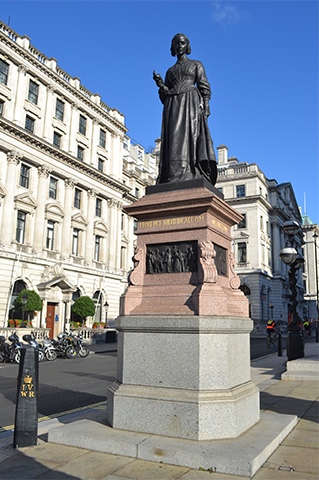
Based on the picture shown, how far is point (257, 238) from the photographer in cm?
5966

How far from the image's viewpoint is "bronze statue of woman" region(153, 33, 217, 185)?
7.15 m

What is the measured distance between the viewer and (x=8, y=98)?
1312 inches

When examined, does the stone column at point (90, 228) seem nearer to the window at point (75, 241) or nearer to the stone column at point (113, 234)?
the window at point (75, 241)

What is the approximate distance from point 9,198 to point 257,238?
38.0 m

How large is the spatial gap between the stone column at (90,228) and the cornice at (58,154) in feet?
6.77

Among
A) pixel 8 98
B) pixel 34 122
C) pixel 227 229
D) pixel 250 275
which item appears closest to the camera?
pixel 227 229

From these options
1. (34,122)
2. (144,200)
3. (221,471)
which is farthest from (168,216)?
(34,122)

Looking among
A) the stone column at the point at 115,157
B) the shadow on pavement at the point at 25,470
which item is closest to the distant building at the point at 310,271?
the stone column at the point at 115,157

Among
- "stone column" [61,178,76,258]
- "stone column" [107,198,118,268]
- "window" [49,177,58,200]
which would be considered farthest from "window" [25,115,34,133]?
"stone column" [107,198,118,268]

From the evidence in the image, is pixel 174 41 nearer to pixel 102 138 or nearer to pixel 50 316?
pixel 50 316

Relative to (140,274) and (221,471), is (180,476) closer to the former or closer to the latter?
(221,471)

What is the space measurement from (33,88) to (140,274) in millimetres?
34990

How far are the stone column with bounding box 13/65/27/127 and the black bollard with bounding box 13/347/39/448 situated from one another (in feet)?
104

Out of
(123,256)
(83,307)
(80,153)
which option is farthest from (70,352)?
(123,256)
